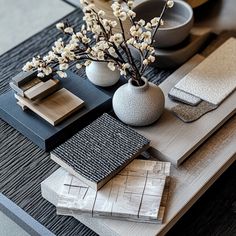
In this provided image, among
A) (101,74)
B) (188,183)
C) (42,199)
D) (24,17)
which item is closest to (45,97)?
(101,74)

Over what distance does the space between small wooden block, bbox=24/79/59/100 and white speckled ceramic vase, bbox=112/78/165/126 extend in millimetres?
154

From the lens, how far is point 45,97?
1427 millimetres

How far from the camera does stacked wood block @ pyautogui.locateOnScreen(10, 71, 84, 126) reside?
139 centimetres

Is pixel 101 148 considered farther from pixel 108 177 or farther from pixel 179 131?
pixel 179 131

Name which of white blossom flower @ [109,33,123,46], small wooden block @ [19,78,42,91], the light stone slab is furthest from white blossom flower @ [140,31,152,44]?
the light stone slab

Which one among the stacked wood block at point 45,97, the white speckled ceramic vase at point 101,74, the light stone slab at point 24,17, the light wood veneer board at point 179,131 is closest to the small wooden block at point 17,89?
the stacked wood block at point 45,97

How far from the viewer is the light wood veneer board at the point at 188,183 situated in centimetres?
119

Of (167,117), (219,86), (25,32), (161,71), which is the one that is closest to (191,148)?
(167,117)

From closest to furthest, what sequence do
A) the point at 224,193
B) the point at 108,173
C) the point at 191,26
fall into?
1. the point at 108,173
2. the point at 224,193
3. the point at 191,26

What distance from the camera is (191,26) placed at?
156cm

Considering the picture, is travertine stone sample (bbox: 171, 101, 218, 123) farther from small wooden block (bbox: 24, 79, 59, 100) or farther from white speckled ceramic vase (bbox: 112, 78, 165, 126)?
small wooden block (bbox: 24, 79, 59, 100)

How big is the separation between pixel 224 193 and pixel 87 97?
1.27 ft

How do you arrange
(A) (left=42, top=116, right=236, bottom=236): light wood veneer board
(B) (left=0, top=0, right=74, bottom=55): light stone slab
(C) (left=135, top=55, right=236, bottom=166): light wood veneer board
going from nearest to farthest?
(A) (left=42, top=116, right=236, bottom=236): light wood veneer board < (C) (left=135, top=55, right=236, bottom=166): light wood veneer board < (B) (left=0, top=0, right=74, bottom=55): light stone slab

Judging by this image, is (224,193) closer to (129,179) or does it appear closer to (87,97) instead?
(129,179)
